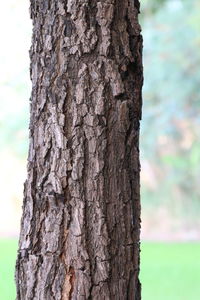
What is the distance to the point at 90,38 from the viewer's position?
3.56 ft

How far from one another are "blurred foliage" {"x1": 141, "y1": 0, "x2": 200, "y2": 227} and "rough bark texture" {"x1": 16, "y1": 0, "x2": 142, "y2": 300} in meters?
6.04

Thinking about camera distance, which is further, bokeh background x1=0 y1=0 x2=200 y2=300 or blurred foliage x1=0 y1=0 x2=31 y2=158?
bokeh background x1=0 y1=0 x2=200 y2=300

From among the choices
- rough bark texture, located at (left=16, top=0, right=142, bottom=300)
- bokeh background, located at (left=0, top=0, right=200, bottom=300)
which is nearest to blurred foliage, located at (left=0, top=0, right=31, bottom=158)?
bokeh background, located at (left=0, top=0, right=200, bottom=300)

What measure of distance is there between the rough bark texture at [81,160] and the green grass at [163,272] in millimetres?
2344

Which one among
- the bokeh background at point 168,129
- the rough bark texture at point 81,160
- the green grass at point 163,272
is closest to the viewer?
the rough bark texture at point 81,160

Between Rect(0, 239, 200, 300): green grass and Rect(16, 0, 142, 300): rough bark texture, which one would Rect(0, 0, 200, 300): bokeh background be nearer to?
Rect(0, 239, 200, 300): green grass

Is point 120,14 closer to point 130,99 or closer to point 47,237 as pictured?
point 130,99

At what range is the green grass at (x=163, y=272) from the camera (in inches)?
161

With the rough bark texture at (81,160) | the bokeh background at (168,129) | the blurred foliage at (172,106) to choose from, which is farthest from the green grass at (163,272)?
the rough bark texture at (81,160)

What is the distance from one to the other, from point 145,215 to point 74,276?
609cm

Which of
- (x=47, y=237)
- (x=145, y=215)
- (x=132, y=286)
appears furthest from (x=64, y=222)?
(x=145, y=215)

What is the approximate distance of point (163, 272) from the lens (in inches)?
188

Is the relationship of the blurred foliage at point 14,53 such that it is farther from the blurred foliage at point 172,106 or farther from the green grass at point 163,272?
the blurred foliage at point 172,106

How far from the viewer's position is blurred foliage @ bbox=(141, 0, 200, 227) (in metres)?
7.21
